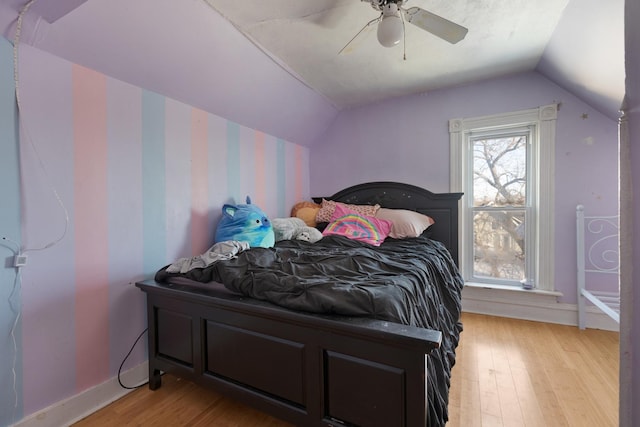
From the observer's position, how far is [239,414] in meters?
1.46

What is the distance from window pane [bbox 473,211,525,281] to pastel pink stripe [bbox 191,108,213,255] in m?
2.68

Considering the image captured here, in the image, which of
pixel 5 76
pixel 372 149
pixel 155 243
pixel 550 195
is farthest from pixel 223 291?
pixel 550 195

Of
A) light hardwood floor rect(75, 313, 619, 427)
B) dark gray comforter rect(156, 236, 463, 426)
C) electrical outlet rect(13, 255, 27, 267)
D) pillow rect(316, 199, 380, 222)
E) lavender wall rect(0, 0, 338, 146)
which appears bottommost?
light hardwood floor rect(75, 313, 619, 427)

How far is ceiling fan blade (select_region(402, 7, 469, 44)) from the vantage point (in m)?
1.50

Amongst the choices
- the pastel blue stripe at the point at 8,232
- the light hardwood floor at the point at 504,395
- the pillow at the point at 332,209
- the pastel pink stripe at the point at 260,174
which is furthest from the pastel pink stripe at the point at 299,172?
the pastel blue stripe at the point at 8,232

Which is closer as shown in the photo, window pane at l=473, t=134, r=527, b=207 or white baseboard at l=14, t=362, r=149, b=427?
white baseboard at l=14, t=362, r=149, b=427

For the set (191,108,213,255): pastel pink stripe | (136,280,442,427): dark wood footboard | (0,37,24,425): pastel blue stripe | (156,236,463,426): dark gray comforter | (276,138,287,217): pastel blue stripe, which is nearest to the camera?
(136,280,442,427): dark wood footboard

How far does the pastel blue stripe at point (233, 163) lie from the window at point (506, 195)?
217 centimetres

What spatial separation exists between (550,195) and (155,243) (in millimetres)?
3347

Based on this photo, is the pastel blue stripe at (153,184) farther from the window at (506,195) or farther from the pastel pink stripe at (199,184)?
the window at (506,195)

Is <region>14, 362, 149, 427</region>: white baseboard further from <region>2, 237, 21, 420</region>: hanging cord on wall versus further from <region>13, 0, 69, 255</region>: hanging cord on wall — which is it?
<region>13, 0, 69, 255</region>: hanging cord on wall

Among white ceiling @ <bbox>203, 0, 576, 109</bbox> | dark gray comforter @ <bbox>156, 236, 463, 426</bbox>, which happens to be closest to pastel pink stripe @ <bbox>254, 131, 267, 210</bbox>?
white ceiling @ <bbox>203, 0, 576, 109</bbox>

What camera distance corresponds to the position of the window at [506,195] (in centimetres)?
260

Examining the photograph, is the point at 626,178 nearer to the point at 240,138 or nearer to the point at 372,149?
the point at 240,138
